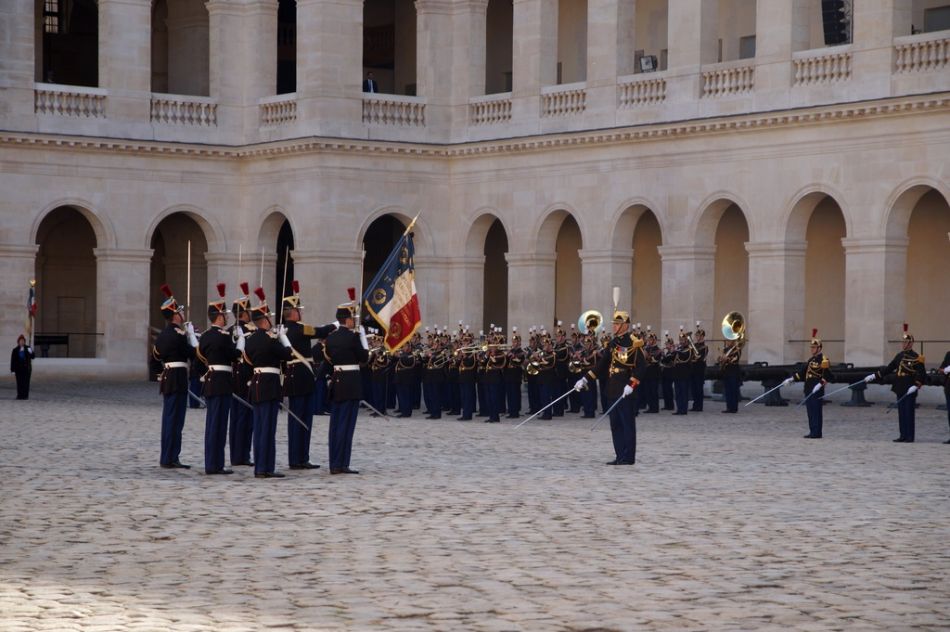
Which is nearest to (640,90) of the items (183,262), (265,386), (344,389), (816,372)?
(816,372)

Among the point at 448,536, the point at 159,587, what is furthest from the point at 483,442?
the point at 159,587

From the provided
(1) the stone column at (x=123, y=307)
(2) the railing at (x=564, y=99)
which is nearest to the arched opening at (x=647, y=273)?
(2) the railing at (x=564, y=99)

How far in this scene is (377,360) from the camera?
3319cm

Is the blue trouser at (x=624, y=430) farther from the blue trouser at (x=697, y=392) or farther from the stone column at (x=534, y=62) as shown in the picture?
the stone column at (x=534, y=62)

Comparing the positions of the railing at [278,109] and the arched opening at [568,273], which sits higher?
the railing at [278,109]

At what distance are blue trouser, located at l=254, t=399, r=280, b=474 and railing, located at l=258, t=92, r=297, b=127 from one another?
24156mm

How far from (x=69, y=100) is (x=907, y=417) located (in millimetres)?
23475

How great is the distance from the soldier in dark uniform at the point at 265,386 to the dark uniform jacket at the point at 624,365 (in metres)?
3.96

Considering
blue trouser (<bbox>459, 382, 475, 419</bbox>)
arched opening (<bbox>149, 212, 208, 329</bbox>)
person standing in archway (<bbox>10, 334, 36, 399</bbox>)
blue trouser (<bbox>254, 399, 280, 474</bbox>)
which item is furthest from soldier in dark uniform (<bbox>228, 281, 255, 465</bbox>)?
arched opening (<bbox>149, 212, 208, 329</bbox>)

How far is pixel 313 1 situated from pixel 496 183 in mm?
5867

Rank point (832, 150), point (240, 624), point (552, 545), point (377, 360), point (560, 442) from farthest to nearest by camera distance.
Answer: point (832, 150), point (377, 360), point (560, 442), point (552, 545), point (240, 624)

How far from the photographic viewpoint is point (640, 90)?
130 feet

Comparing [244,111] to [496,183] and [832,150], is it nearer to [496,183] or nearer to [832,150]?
[496,183]

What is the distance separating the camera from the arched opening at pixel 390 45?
48.4m
